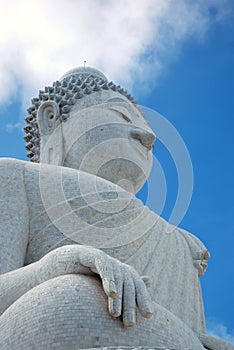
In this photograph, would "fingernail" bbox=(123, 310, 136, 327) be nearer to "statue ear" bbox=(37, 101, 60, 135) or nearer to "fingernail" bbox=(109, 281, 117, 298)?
"fingernail" bbox=(109, 281, 117, 298)

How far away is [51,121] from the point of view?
7.23m

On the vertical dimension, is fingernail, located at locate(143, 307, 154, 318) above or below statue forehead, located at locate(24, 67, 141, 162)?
below

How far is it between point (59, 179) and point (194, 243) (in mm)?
1553

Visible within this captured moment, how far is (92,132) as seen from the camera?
6859mm

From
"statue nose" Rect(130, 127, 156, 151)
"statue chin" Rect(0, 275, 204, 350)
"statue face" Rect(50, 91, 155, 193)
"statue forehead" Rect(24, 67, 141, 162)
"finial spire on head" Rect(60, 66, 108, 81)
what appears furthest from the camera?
"finial spire on head" Rect(60, 66, 108, 81)

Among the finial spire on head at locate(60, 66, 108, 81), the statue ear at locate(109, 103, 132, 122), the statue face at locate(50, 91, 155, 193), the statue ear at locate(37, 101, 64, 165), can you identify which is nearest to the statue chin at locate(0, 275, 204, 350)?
the statue face at locate(50, 91, 155, 193)

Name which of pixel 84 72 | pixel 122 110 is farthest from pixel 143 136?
pixel 84 72

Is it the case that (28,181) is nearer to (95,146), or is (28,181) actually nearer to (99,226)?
(99,226)

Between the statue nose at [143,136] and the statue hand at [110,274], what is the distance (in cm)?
298

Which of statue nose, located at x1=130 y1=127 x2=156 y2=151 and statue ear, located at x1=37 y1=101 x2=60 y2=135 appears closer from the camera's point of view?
statue nose, located at x1=130 y1=127 x2=156 y2=151

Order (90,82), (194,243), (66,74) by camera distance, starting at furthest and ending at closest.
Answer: (66,74)
(90,82)
(194,243)

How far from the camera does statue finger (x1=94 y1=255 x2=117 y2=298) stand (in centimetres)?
365

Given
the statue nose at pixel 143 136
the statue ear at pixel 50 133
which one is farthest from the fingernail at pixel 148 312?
the statue nose at pixel 143 136

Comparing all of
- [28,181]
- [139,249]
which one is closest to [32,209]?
[28,181]
